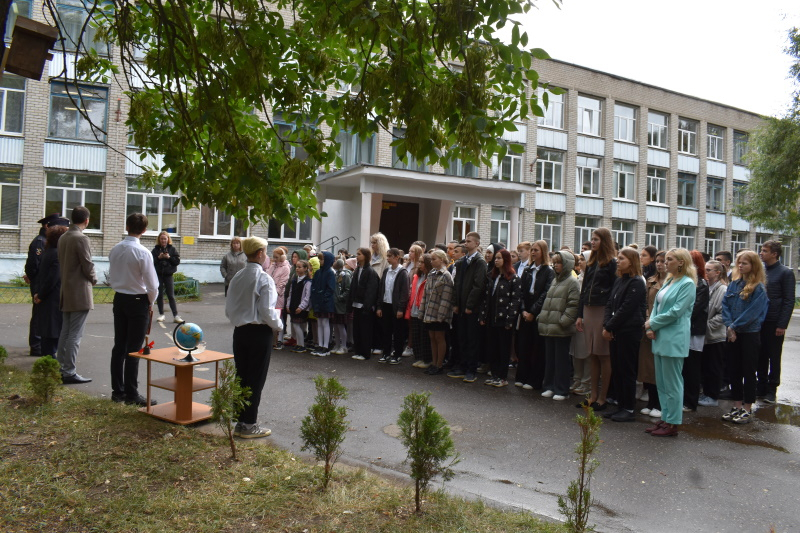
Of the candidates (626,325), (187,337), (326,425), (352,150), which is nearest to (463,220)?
(352,150)

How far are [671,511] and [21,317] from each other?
14443 mm

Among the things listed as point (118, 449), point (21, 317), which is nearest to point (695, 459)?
point (118, 449)

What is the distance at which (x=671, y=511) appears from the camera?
482 cm

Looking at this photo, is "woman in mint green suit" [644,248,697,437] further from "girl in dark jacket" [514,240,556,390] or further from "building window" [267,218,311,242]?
"building window" [267,218,311,242]

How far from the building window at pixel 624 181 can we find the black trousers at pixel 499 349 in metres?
30.9

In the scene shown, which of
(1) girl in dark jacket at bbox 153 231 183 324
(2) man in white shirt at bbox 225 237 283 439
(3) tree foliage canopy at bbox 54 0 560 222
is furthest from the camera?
(1) girl in dark jacket at bbox 153 231 183 324

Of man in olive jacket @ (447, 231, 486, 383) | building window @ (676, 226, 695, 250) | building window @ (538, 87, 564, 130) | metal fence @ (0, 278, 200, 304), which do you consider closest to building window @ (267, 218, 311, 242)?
metal fence @ (0, 278, 200, 304)

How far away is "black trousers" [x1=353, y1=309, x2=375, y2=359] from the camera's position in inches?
439

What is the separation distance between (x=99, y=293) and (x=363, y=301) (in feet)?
39.6

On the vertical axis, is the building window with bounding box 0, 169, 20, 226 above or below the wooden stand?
above

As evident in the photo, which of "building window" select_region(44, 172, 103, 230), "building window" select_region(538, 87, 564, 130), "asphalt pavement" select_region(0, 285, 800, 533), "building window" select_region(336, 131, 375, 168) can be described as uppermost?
"building window" select_region(538, 87, 564, 130)

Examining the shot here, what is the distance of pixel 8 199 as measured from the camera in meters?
24.1

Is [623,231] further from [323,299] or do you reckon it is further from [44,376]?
[44,376]

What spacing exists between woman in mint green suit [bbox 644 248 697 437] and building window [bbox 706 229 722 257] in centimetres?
3970
